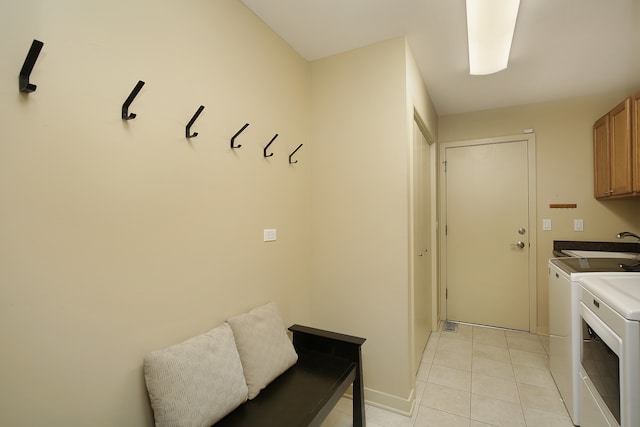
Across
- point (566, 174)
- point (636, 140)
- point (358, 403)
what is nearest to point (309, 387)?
point (358, 403)

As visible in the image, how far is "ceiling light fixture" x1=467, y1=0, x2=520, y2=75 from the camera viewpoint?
165cm

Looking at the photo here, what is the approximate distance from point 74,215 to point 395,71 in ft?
6.60

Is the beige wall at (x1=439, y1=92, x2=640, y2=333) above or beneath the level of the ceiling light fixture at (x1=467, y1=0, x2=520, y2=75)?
beneath

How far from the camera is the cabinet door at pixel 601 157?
2.75 metres

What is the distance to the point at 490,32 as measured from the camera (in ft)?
6.25

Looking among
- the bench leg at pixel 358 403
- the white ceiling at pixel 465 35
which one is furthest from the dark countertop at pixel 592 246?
the bench leg at pixel 358 403

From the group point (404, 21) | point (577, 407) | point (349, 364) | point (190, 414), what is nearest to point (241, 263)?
point (190, 414)

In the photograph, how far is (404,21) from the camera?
1.89 meters

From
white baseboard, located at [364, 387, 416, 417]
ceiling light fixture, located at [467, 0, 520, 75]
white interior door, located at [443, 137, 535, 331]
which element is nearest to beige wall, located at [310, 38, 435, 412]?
white baseboard, located at [364, 387, 416, 417]

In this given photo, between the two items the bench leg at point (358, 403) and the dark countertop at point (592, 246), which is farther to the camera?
the dark countertop at point (592, 246)

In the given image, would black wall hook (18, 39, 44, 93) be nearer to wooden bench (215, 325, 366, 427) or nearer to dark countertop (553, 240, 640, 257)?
wooden bench (215, 325, 366, 427)

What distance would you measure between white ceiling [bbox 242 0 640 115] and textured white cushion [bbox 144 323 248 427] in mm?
1929

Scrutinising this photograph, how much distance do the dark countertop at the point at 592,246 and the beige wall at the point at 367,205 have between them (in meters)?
2.05

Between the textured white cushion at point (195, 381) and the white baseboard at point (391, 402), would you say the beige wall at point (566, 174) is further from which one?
the textured white cushion at point (195, 381)
